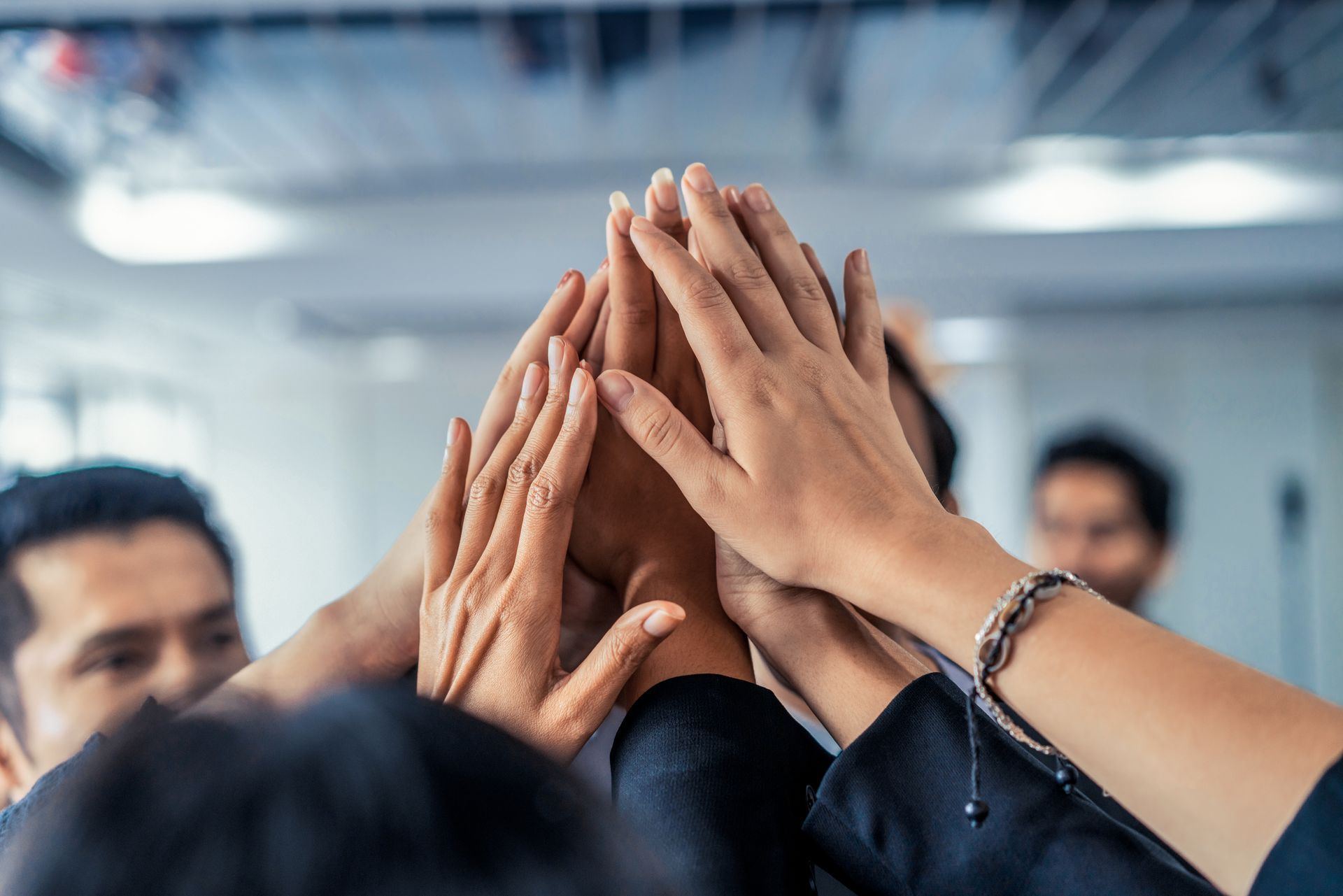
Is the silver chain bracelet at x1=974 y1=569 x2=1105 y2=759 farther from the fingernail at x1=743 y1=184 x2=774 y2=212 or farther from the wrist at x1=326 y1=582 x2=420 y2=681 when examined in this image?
the wrist at x1=326 y1=582 x2=420 y2=681

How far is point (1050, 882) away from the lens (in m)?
0.43

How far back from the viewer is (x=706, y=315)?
0.56 meters

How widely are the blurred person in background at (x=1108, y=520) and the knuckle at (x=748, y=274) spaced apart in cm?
157

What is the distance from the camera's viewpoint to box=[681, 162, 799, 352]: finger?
0.59m

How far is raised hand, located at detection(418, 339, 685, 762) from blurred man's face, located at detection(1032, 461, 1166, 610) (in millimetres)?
1601

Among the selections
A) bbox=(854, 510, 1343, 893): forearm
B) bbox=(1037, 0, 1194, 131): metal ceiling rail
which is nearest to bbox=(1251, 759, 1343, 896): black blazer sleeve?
bbox=(854, 510, 1343, 893): forearm

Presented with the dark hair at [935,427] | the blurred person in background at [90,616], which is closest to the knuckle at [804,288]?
the dark hair at [935,427]

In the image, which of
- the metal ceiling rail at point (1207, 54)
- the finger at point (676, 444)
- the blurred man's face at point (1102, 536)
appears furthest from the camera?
the blurred man's face at point (1102, 536)

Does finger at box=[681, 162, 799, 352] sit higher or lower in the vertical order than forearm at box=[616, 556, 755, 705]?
higher

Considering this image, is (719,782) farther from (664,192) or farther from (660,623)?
(664,192)

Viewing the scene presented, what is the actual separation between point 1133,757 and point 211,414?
4130 millimetres

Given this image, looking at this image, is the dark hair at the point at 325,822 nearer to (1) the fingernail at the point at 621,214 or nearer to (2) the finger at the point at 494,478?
(2) the finger at the point at 494,478

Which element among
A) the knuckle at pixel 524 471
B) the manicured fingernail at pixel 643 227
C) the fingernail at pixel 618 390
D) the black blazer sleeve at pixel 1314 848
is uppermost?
the manicured fingernail at pixel 643 227

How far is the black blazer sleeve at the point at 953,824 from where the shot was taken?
43 centimetres
